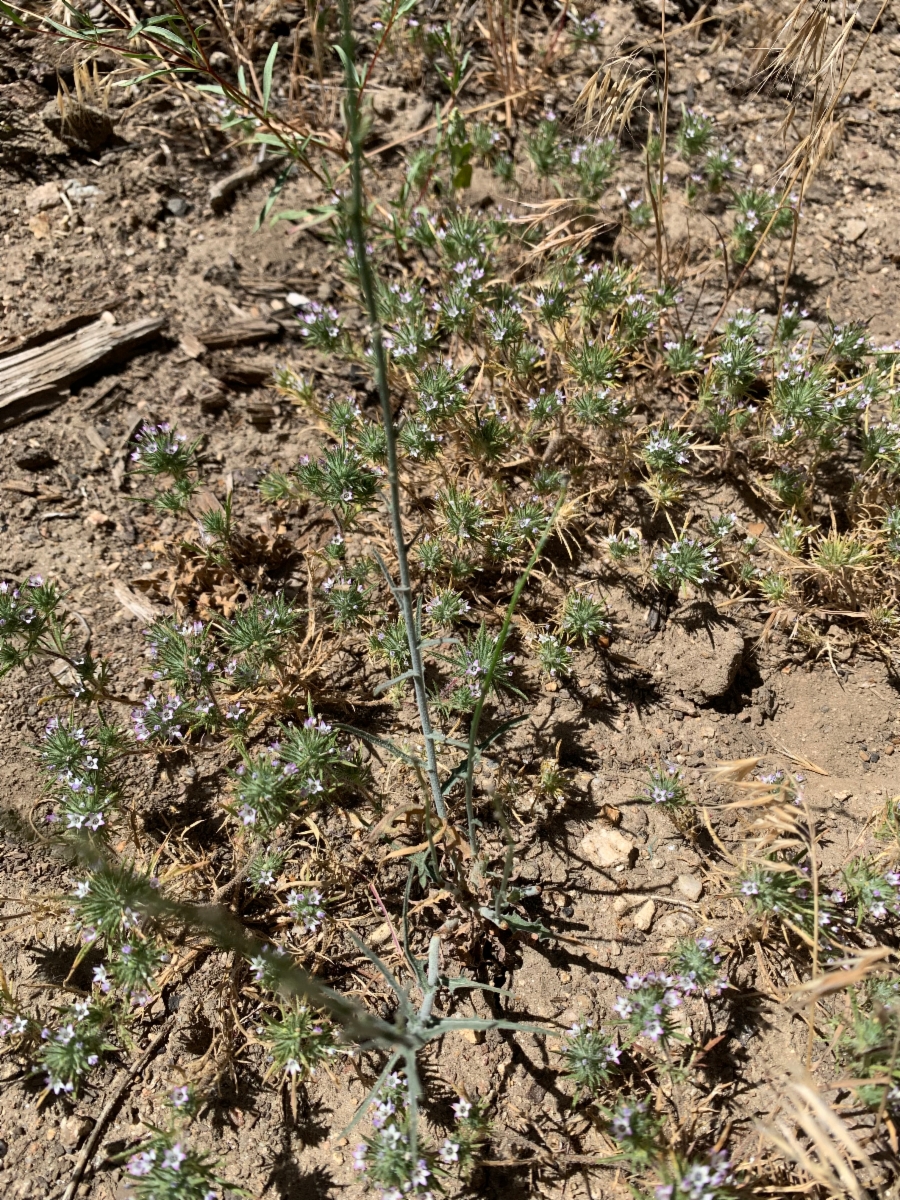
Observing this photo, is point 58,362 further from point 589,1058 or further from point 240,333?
point 589,1058

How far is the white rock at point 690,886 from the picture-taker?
3.41 metres

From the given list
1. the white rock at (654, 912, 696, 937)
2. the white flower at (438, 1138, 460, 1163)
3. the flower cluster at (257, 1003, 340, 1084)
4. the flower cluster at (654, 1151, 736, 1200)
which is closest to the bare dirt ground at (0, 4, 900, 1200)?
the white rock at (654, 912, 696, 937)

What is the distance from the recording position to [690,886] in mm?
3432

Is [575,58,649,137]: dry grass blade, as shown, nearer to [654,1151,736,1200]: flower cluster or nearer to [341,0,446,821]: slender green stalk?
[341,0,446,821]: slender green stalk

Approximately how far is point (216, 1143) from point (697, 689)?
2.43 meters

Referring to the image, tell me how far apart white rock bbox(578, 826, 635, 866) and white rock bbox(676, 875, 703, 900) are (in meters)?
0.21

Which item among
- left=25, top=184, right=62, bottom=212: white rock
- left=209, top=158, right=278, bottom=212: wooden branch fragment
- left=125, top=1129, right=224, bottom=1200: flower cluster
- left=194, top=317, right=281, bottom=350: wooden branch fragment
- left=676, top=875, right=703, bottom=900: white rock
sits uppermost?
left=209, top=158, right=278, bottom=212: wooden branch fragment

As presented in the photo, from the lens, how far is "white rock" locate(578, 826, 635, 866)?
3.48 metres

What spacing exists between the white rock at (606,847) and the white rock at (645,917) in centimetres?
18

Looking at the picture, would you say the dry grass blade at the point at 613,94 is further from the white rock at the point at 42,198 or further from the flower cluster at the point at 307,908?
the flower cluster at the point at 307,908

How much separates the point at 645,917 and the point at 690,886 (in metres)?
0.22

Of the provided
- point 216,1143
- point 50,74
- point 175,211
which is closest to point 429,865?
point 216,1143

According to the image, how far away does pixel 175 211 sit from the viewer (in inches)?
194

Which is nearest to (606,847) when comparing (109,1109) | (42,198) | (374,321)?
(109,1109)
